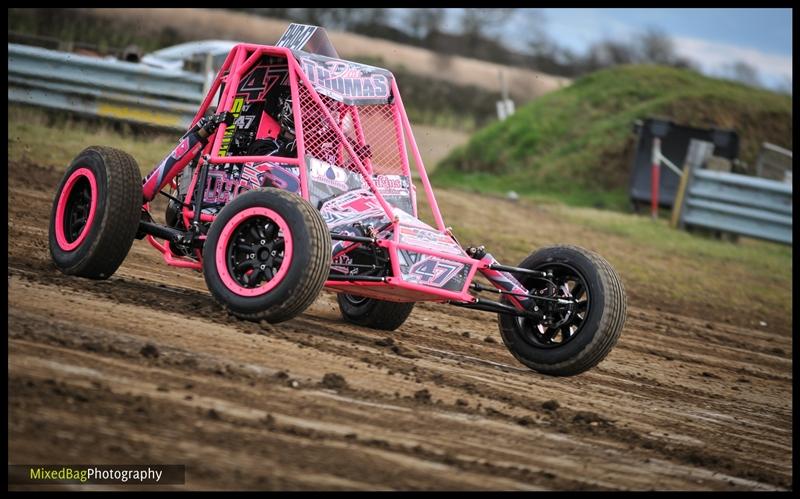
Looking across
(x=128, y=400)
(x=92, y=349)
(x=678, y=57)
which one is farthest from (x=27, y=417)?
(x=678, y=57)

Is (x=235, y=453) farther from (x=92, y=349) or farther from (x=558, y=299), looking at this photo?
(x=558, y=299)

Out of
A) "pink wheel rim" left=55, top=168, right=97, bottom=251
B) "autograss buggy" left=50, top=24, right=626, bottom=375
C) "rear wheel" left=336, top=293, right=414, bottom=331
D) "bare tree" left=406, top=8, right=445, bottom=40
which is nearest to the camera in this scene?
"autograss buggy" left=50, top=24, right=626, bottom=375

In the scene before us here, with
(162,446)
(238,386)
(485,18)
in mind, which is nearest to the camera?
(162,446)

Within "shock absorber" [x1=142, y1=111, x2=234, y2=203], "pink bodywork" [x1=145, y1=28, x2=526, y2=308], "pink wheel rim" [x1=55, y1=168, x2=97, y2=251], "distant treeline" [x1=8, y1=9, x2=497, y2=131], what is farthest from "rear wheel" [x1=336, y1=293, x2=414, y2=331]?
"distant treeline" [x1=8, y1=9, x2=497, y2=131]

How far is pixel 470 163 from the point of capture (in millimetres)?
22375

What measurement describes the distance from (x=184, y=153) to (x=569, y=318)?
2.69m

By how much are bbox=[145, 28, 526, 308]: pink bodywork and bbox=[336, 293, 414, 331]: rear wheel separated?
0.63 metres

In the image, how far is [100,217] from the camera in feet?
23.4

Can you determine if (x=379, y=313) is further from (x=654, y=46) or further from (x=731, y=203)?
(x=654, y=46)

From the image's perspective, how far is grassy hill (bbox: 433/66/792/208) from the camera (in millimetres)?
20844

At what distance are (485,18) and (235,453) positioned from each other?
32.5 metres

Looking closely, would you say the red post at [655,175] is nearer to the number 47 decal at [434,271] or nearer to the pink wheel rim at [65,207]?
the number 47 decal at [434,271]

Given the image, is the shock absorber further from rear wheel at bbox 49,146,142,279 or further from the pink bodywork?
rear wheel at bbox 49,146,142,279

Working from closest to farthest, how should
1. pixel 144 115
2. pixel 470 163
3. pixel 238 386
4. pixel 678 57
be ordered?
pixel 238 386 < pixel 144 115 < pixel 470 163 < pixel 678 57
